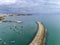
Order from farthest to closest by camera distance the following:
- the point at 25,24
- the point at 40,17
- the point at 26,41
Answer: the point at 25,24, the point at 40,17, the point at 26,41

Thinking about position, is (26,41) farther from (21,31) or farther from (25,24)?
(25,24)

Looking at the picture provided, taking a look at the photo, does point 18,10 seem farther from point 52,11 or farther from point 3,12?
point 52,11

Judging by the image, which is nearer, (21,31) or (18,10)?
(18,10)

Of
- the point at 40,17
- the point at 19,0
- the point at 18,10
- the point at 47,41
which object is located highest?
the point at 19,0

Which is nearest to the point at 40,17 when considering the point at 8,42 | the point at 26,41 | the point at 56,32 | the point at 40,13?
the point at 40,13

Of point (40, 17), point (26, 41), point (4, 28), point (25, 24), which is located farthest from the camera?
point (25, 24)

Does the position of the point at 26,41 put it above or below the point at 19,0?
below

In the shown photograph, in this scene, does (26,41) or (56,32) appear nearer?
(26,41)

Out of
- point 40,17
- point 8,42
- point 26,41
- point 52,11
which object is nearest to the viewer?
point 8,42

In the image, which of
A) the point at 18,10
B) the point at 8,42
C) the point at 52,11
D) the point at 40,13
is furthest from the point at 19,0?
the point at 8,42
